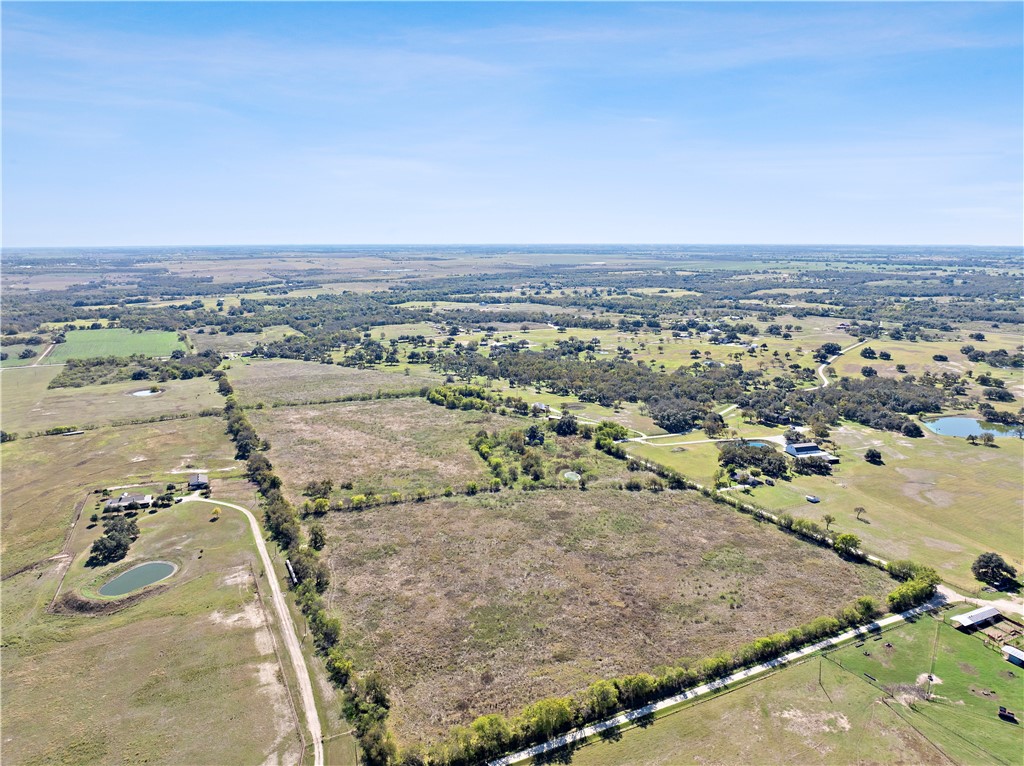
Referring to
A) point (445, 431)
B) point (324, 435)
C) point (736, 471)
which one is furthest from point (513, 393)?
point (736, 471)

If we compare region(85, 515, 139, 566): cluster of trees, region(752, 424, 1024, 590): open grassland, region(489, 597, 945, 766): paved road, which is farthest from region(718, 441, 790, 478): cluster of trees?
region(85, 515, 139, 566): cluster of trees

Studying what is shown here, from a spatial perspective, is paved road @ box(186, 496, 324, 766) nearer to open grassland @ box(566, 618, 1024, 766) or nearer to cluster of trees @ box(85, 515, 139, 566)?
cluster of trees @ box(85, 515, 139, 566)

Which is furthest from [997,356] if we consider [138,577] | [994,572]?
[138,577]

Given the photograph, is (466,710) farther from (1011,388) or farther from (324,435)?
(1011,388)

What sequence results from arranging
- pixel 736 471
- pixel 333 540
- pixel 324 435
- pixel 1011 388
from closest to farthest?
1. pixel 333 540
2. pixel 736 471
3. pixel 324 435
4. pixel 1011 388

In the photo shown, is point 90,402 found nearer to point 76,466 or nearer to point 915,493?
point 76,466

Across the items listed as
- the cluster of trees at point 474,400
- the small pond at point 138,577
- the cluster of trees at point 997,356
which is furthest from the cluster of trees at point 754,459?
the cluster of trees at point 997,356
